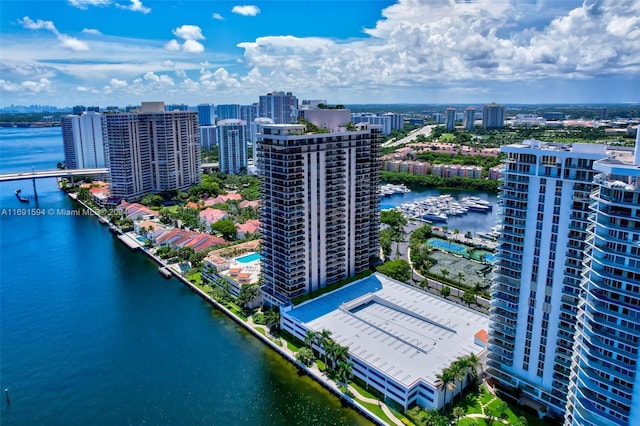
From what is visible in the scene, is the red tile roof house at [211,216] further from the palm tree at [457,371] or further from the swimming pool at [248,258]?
the palm tree at [457,371]

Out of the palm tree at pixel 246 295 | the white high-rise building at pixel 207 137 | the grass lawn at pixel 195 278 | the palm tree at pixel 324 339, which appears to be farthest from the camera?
the white high-rise building at pixel 207 137

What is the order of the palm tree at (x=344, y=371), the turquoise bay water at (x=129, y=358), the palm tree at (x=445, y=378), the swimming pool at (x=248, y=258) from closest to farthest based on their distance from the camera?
the palm tree at (x=445, y=378)
the turquoise bay water at (x=129, y=358)
the palm tree at (x=344, y=371)
the swimming pool at (x=248, y=258)

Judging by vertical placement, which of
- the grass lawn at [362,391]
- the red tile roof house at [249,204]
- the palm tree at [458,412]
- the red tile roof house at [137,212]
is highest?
the red tile roof house at [249,204]

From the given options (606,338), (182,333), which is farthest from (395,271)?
(606,338)

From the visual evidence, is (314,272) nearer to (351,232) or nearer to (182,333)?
(351,232)

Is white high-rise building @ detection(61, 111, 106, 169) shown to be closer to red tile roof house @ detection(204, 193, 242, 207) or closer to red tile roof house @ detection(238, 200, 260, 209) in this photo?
red tile roof house @ detection(204, 193, 242, 207)

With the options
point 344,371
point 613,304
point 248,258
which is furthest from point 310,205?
point 613,304

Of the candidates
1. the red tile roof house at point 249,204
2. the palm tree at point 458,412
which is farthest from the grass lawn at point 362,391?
the red tile roof house at point 249,204

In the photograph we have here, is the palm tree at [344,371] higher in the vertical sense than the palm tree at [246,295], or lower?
lower
